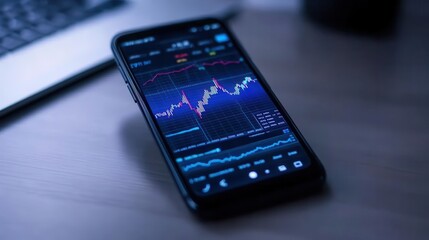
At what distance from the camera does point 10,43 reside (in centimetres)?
51

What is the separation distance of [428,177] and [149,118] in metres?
0.22

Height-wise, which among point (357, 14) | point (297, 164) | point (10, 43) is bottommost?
point (297, 164)

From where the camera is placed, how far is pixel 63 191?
38 centimetres

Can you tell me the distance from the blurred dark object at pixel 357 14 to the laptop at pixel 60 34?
11 centimetres

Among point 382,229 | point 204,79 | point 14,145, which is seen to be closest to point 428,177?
point 382,229

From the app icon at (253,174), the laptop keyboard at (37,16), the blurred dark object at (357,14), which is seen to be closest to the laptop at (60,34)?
the laptop keyboard at (37,16)

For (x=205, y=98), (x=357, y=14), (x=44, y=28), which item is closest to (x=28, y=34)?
(x=44, y=28)

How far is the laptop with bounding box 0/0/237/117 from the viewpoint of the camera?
1.57 feet

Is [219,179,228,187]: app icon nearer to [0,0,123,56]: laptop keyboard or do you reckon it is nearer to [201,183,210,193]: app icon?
[201,183,210,193]: app icon

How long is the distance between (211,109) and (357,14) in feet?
0.86

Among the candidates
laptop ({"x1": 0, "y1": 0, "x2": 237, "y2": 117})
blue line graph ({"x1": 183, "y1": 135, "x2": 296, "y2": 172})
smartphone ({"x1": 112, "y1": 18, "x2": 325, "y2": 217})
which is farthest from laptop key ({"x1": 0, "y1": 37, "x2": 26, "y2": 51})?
blue line graph ({"x1": 183, "y1": 135, "x2": 296, "y2": 172})

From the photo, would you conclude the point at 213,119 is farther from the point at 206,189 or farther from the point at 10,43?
the point at 10,43

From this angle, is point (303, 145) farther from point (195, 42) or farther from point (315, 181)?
point (195, 42)

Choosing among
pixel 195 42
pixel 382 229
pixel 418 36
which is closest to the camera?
pixel 382 229
